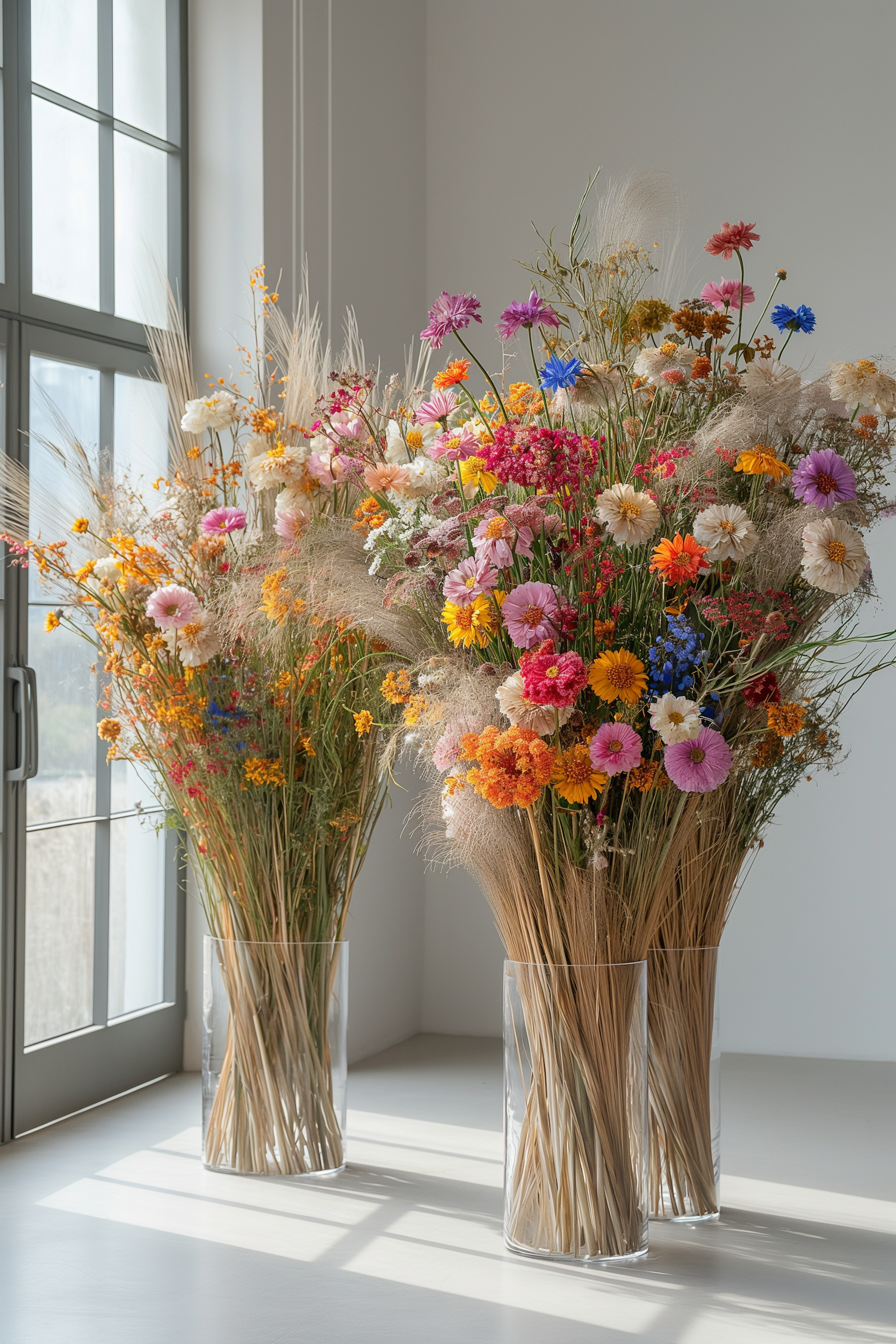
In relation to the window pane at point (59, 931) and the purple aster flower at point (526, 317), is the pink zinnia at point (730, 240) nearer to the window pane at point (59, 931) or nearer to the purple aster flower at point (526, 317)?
the purple aster flower at point (526, 317)

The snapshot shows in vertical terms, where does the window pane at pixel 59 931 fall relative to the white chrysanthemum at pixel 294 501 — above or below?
below

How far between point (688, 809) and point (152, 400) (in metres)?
2.09

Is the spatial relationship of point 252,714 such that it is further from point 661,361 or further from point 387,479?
point 661,361

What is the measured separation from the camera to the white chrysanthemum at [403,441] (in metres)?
2.41

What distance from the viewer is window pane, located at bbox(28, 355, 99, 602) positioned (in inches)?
126

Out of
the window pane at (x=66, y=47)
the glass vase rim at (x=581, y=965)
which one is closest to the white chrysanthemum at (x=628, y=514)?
the glass vase rim at (x=581, y=965)

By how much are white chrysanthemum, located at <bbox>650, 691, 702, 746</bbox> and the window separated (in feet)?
4.55

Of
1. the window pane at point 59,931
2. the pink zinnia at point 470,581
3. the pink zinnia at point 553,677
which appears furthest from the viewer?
the window pane at point 59,931

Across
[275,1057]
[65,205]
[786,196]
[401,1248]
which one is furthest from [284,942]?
[786,196]

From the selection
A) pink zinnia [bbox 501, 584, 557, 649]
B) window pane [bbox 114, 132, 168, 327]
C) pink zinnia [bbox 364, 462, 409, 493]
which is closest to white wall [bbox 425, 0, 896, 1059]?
window pane [bbox 114, 132, 168, 327]

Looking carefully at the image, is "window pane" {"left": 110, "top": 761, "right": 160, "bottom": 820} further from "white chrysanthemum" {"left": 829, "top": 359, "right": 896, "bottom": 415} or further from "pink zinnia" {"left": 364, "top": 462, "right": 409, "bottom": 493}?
"white chrysanthemum" {"left": 829, "top": 359, "right": 896, "bottom": 415}

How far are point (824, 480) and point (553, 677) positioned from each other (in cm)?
49

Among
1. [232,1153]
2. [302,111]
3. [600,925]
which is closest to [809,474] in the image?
[600,925]

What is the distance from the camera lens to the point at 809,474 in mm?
2008
